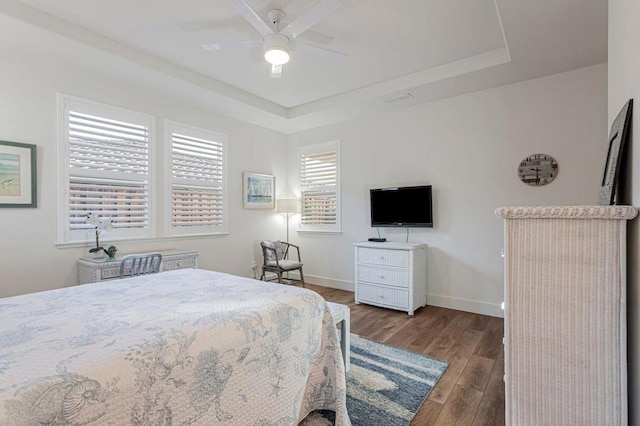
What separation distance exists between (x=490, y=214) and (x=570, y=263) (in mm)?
2383

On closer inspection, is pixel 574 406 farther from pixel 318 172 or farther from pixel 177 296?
pixel 318 172

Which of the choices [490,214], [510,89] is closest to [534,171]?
[490,214]

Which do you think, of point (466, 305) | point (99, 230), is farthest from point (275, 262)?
point (466, 305)

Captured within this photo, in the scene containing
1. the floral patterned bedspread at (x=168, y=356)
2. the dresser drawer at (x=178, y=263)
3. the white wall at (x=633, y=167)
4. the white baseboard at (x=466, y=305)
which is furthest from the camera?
the white baseboard at (x=466, y=305)

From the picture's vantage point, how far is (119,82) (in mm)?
3371

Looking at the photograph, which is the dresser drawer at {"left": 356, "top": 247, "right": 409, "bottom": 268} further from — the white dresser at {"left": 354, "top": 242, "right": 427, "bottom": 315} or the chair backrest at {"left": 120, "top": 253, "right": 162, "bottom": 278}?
the chair backrest at {"left": 120, "top": 253, "right": 162, "bottom": 278}

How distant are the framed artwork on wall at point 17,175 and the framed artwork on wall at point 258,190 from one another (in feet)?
7.82

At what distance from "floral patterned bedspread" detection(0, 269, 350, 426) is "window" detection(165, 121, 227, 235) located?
87.6 inches

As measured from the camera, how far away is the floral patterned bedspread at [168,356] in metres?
0.85

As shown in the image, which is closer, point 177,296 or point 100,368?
point 100,368

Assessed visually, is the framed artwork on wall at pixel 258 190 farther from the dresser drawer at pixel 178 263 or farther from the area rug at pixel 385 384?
the area rug at pixel 385 384

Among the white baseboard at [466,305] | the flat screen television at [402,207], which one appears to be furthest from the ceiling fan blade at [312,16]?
the white baseboard at [466,305]

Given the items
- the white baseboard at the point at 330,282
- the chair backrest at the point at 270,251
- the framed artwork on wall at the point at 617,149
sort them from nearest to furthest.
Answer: the framed artwork on wall at the point at 617,149 < the chair backrest at the point at 270,251 < the white baseboard at the point at 330,282

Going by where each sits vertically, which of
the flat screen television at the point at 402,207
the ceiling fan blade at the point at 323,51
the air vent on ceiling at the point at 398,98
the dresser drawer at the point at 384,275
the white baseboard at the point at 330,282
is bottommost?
the white baseboard at the point at 330,282
